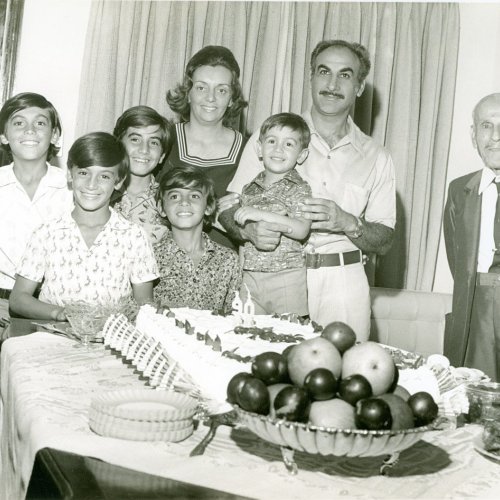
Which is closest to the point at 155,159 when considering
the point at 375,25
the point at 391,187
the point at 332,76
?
the point at 332,76

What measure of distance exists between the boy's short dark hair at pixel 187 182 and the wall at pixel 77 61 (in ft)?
5.72

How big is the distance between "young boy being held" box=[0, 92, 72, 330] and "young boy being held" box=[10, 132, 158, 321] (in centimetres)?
36

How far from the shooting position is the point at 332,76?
3.71 m

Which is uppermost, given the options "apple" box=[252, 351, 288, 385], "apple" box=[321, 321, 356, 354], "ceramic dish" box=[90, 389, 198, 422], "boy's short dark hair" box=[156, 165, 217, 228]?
"boy's short dark hair" box=[156, 165, 217, 228]

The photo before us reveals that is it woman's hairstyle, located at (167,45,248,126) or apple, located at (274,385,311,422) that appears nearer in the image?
apple, located at (274,385,311,422)

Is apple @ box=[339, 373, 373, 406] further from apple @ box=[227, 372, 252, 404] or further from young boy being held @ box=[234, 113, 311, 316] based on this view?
young boy being held @ box=[234, 113, 311, 316]

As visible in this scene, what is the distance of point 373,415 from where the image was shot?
1337mm

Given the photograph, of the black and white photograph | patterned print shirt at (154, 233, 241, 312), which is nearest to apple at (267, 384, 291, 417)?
the black and white photograph

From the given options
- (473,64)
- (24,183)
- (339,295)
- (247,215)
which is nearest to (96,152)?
(24,183)

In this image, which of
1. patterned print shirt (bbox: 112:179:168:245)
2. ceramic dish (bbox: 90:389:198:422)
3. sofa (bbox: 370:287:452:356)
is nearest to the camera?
ceramic dish (bbox: 90:389:198:422)

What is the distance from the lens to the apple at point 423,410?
1.42 metres

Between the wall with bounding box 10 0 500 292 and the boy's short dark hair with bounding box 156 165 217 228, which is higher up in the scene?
the wall with bounding box 10 0 500 292

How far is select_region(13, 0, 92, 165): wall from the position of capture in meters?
4.82

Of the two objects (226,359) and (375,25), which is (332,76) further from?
(226,359)
